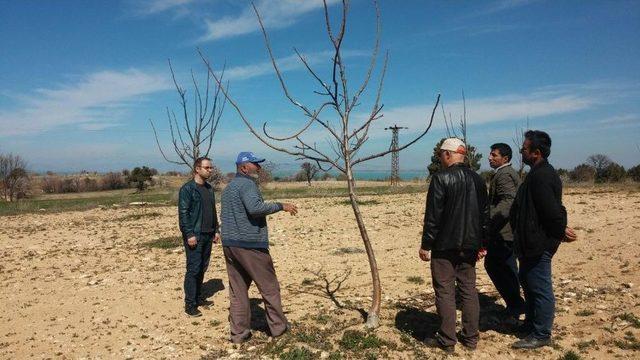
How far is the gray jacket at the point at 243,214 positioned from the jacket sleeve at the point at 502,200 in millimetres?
2513

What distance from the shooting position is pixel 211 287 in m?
7.58

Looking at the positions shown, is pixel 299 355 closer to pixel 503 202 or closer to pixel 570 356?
pixel 570 356

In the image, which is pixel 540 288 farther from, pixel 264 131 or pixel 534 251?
pixel 264 131

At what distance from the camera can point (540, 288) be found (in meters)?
4.47

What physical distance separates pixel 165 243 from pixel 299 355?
799 centimetres

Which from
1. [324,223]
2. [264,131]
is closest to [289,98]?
[264,131]

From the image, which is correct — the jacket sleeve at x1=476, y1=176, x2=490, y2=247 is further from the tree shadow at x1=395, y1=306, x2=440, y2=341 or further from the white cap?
the tree shadow at x1=395, y1=306, x2=440, y2=341

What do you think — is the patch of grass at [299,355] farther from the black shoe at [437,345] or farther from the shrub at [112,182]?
the shrub at [112,182]

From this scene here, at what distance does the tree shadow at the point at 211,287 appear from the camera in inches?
282

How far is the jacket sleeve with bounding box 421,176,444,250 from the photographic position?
4.27 metres

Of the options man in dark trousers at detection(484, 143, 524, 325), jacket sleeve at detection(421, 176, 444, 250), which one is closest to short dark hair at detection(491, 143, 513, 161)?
man in dark trousers at detection(484, 143, 524, 325)

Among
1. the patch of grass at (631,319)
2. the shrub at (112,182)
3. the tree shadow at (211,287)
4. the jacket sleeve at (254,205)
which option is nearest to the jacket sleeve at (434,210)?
the jacket sleeve at (254,205)

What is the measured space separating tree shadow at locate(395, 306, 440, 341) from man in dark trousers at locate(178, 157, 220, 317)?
2766 millimetres

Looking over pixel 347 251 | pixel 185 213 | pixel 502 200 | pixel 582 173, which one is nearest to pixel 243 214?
pixel 185 213
